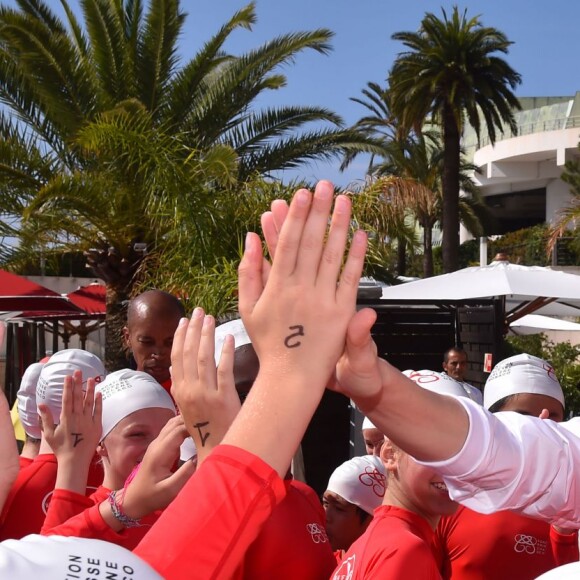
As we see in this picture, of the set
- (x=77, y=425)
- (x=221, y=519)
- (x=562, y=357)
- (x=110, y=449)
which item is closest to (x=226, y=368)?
(x=221, y=519)

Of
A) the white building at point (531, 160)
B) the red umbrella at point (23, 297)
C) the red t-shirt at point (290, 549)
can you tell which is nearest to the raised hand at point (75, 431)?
the red t-shirt at point (290, 549)

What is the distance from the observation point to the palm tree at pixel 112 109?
34.2 feet

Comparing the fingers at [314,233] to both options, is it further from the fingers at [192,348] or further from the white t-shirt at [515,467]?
the white t-shirt at [515,467]

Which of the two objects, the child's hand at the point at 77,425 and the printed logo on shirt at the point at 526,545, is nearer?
the child's hand at the point at 77,425

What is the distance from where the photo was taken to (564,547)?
9.36ft

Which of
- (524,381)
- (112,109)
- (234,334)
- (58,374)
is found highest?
(112,109)

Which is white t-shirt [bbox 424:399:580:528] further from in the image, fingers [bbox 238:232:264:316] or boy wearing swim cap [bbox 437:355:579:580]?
boy wearing swim cap [bbox 437:355:579:580]

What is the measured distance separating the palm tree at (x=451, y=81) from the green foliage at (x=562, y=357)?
446 centimetres

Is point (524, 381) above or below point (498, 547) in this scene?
above

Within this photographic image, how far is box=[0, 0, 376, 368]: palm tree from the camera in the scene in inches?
410

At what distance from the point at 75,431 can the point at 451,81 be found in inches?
795

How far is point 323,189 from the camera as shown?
4.26 ft

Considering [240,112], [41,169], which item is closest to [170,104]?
[240,112]

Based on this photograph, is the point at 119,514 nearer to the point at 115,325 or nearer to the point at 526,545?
the point at 526,545
